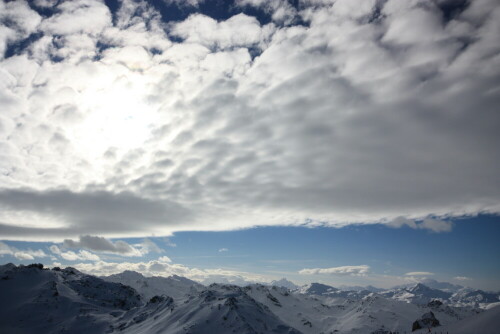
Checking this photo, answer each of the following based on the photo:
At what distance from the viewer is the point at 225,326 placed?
47.6 m

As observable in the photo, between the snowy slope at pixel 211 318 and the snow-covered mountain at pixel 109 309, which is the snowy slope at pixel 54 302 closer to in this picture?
the snow-covered mountain at pixel 109 309

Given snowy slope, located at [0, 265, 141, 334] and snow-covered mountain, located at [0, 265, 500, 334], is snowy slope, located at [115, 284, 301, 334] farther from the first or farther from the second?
snowy slope, located at [0, 265, 141, 334]

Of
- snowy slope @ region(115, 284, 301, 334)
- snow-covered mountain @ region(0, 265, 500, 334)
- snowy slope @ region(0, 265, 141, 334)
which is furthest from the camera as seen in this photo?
snowy slope @ region(0, 265, 141, 334)

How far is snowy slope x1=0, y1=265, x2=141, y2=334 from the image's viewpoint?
66312mm

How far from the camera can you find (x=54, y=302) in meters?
75.8

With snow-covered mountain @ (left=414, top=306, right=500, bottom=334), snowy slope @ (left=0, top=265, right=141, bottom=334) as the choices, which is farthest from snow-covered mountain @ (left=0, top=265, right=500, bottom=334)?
snow-covered mountain @ (left=414, top=306, right=500, bottom=334)

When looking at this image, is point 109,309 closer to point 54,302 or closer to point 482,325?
point 54,302

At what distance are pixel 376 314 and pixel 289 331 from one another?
16580 cm

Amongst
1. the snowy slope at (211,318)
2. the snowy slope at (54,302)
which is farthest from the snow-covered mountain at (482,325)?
the snowy slope at (54,302)

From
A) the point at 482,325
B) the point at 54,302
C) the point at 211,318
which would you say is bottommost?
the point at 54,302

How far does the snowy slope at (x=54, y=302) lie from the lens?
66.3m

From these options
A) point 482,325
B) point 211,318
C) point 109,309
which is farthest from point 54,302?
point 482,325

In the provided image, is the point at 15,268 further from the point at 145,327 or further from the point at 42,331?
the point at 145,327

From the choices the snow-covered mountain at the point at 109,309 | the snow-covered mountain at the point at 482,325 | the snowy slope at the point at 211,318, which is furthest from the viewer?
the snow-covered mountain at the point at 109,309
